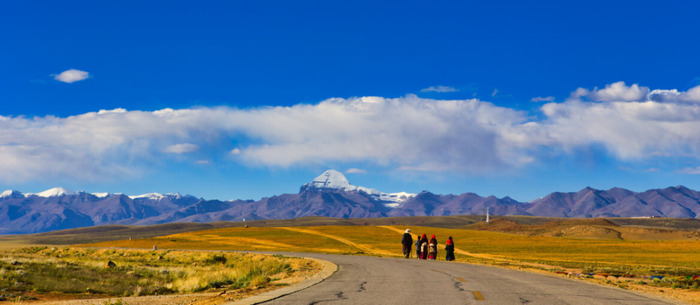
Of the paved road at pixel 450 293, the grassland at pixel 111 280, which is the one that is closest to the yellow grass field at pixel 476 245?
the grassland at pixel 111 280

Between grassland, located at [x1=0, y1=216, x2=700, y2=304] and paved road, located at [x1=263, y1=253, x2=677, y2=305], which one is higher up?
grassland, located at [x1=0, y1=216, x2=700, y2=304]

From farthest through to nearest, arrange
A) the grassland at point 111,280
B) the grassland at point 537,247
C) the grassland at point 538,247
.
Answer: the grassland at point 538,247
the grassland at point 537,247
the grassland at point 111,280

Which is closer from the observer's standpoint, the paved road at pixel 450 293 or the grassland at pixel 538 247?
the paved road at pixel 450 293

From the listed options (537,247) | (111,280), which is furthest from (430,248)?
(537,247)

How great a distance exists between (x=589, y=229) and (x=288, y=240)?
298 feet

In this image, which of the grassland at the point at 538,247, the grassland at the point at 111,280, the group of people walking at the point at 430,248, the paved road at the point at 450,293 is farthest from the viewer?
the group of people walking at the point at 430,248

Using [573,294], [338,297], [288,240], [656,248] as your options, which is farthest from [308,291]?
[288,240]

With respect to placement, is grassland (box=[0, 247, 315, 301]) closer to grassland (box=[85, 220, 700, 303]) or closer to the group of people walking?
the group of people walking

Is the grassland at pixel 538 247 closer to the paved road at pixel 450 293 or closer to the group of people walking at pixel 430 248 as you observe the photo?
the group of people walking at pixel 430 248

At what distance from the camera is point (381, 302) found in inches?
569

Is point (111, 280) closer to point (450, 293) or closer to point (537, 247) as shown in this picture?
point (450, 293)

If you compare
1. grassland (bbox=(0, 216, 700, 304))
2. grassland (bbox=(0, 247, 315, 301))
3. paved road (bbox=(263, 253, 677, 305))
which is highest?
grassland (bbox=(0, 216, 700, 304))

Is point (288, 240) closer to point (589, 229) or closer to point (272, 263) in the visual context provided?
point (272, 263)

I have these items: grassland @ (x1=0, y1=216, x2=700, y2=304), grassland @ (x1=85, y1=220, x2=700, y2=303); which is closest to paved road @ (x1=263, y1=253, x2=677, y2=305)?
grassland @ (x1=85, y1=220, x2=700, y2=303)
